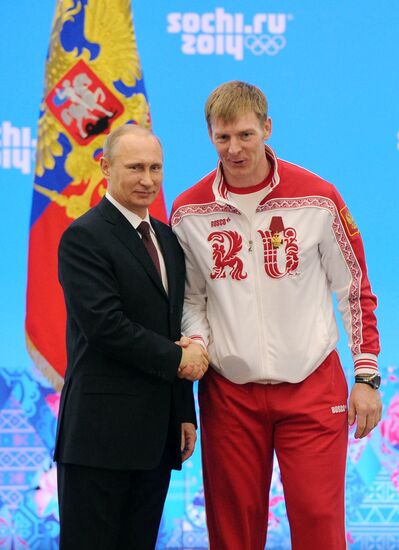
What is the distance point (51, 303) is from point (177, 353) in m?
1.29

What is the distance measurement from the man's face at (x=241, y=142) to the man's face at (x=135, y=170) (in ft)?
0.56

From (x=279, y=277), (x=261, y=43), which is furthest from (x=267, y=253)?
(x=261, y=43)

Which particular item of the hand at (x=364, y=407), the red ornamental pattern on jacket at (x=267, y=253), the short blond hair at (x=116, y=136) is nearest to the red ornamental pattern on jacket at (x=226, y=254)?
the red ornamental pattern on jacket at (x=267, y=253)

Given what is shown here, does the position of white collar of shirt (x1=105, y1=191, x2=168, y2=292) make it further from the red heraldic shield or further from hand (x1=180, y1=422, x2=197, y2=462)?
the red heraldic shield

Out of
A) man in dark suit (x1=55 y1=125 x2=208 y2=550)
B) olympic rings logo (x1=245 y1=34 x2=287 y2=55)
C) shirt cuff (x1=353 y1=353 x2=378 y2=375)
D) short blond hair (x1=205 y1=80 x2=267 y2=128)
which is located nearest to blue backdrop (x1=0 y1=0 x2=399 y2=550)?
olympic rings logo (x1=245 y1=34 x2=287 y2=55)

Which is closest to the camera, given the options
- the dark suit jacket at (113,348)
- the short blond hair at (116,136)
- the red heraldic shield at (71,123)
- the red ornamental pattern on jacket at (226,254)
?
the dark suit jacket at (113,348)

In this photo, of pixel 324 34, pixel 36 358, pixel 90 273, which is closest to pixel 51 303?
pixel 36 358

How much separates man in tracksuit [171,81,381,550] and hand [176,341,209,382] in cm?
10

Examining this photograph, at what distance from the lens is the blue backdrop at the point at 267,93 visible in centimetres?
326

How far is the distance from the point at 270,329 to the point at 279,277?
0.46ft

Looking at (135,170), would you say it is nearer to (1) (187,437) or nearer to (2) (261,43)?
(1) (187,437)

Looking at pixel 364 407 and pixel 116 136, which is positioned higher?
pixel 116 136

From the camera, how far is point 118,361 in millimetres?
2078

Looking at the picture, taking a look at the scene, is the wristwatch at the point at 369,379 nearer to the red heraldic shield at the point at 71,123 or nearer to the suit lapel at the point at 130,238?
the suit lapel at the point at 130,238
